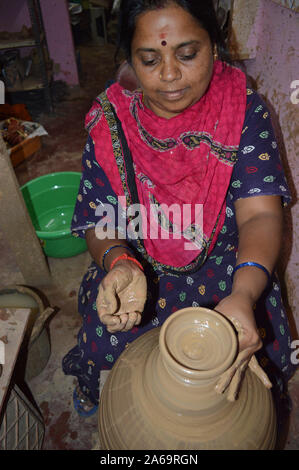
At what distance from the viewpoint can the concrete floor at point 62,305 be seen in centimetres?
198

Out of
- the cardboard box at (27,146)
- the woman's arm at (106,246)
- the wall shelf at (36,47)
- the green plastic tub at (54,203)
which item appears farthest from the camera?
the wall shelf at (36,47)

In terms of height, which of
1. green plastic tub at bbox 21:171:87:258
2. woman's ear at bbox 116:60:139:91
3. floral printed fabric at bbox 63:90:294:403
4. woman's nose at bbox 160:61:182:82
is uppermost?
woman's nose at bbox 160:61:182:82

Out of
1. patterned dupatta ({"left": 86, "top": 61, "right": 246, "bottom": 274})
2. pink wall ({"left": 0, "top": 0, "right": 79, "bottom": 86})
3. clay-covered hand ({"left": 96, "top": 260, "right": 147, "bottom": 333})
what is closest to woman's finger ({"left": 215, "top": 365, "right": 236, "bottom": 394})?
clay-covered hand ({"left": 96, "top": 260, "right": 147, "bottom": 333})

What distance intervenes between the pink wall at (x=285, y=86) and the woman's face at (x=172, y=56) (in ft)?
2.40

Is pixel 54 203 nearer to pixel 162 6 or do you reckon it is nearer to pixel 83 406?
pixel 83 406

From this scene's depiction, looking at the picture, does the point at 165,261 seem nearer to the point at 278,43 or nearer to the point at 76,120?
the point at 278,43

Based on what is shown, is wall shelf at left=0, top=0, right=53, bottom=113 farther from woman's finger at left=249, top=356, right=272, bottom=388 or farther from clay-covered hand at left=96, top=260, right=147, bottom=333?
woman's finger at left=249, top=356, right=272, bottom=388

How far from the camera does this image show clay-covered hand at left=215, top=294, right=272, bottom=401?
3.28 ft

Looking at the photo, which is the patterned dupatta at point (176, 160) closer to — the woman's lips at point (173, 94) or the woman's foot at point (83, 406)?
the woman's lips at point (173, 94)

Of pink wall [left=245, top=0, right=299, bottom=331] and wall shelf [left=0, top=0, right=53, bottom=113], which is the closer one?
pink wall [left=245, top=0, right=299, bottom=331]

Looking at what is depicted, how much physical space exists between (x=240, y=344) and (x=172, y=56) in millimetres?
975

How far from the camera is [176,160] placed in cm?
149

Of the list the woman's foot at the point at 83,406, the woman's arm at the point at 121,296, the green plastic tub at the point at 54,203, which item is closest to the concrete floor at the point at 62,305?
the woman's foot at the point at 83,406

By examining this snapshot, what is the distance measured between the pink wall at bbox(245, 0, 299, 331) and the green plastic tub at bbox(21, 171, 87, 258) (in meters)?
1.61
